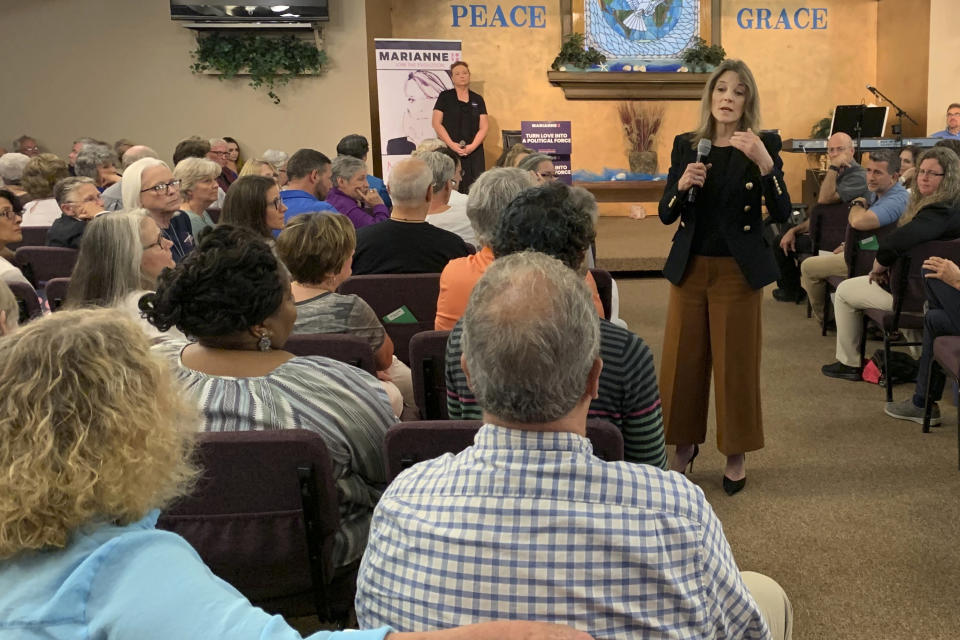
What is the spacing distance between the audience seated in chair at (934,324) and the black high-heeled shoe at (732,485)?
43.5 inches

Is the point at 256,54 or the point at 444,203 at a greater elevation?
the point at 256,54

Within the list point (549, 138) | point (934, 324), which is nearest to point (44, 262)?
point (934, 324)

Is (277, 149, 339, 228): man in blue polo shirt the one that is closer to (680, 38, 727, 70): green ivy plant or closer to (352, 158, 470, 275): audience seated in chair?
(352, 158, 470, 275): audience seated in chair

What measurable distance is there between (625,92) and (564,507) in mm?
9707

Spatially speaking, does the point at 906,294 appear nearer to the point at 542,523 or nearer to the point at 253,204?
the point at 253,204

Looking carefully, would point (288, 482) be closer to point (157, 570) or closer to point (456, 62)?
point (157, 570)

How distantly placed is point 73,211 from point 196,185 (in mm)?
634

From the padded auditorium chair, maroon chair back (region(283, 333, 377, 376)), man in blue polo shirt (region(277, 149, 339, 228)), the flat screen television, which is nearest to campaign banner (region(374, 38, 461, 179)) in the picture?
the flat screen television

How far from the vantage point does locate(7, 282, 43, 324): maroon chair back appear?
11.5 ft

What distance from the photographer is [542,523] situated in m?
1.06

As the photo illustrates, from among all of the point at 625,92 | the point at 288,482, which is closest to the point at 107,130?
the point at 625,92

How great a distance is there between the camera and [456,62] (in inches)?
341

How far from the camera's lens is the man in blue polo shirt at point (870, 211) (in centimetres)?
471

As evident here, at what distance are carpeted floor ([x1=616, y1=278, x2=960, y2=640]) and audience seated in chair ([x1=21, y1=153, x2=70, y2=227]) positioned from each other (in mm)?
4250
